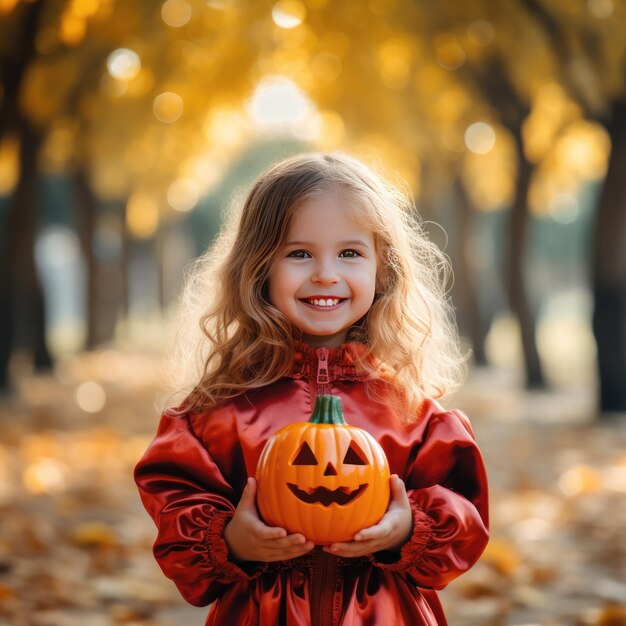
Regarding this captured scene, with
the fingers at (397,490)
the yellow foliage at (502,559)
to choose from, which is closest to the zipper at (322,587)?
the fingers at (397,490)

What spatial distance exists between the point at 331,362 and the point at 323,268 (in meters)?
0.28

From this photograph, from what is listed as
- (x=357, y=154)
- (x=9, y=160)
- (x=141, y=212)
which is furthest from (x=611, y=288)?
(x=141, y=212)

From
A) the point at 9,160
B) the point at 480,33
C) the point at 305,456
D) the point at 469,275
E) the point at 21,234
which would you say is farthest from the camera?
the point at 469,275

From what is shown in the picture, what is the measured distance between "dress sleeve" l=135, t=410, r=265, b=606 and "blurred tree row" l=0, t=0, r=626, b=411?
25.1ft

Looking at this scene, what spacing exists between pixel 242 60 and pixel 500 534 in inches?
375

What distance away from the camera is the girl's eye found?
2.51 metres

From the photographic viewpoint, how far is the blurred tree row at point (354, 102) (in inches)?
391

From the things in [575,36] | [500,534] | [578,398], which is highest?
[575,36]

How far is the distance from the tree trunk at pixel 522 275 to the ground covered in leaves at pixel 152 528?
2.19 metres

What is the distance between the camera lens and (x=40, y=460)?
25.6 ft

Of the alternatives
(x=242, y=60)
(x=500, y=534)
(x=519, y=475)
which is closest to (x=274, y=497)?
(x=500, y=534)

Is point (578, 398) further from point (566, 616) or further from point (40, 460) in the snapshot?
point (566, 616)

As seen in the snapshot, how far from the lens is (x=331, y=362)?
2.54m

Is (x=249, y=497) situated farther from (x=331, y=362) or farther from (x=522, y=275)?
(x=522, y=275)
